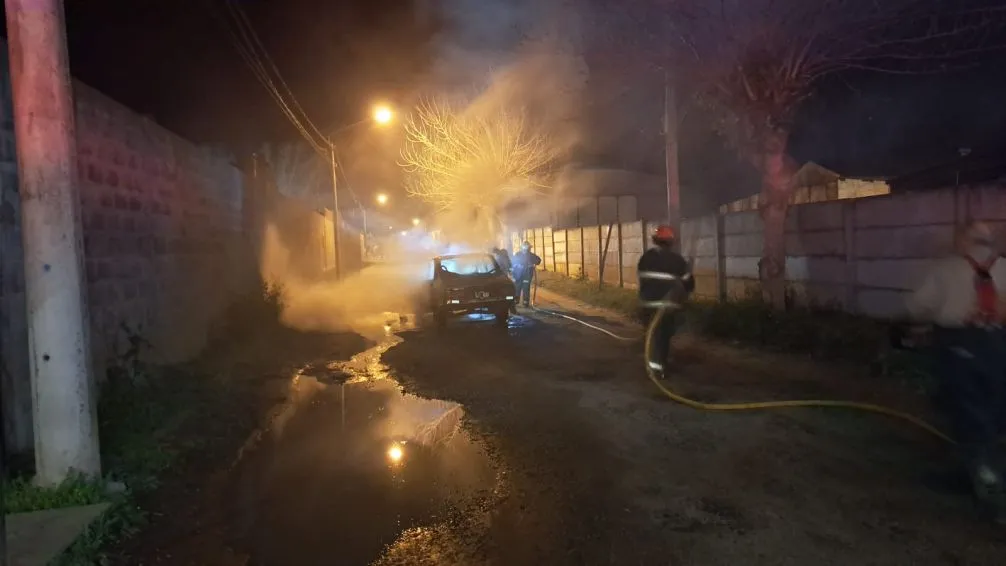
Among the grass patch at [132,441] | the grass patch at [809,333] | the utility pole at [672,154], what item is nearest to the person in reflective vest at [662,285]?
the grass patch at [809,333]

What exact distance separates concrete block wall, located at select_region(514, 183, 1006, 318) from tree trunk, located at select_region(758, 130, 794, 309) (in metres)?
0.29

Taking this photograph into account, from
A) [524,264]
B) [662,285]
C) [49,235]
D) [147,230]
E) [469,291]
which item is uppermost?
[147,230]

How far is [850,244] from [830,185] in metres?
11.2

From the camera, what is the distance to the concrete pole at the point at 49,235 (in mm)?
4059

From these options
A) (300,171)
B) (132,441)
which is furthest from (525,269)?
(300,171)

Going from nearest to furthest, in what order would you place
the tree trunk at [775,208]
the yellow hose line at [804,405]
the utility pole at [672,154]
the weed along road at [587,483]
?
the weed along road at [587,483] → the yellow hose line at [804,405] → the tree trunk at [775,208] → the utility pole at [672,154]

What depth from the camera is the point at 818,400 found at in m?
6.29

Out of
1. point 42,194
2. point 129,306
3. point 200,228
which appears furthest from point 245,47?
point 42,194

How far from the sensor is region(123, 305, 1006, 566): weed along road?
3.55 metres

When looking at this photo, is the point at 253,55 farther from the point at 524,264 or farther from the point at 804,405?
the point at 804,405

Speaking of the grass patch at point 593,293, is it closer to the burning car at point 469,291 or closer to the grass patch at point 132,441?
the burning car at point 469,291

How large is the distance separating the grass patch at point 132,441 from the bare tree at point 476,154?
2499cm

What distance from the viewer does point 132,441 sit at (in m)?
5.36

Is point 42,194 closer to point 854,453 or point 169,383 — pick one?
point 169,383
